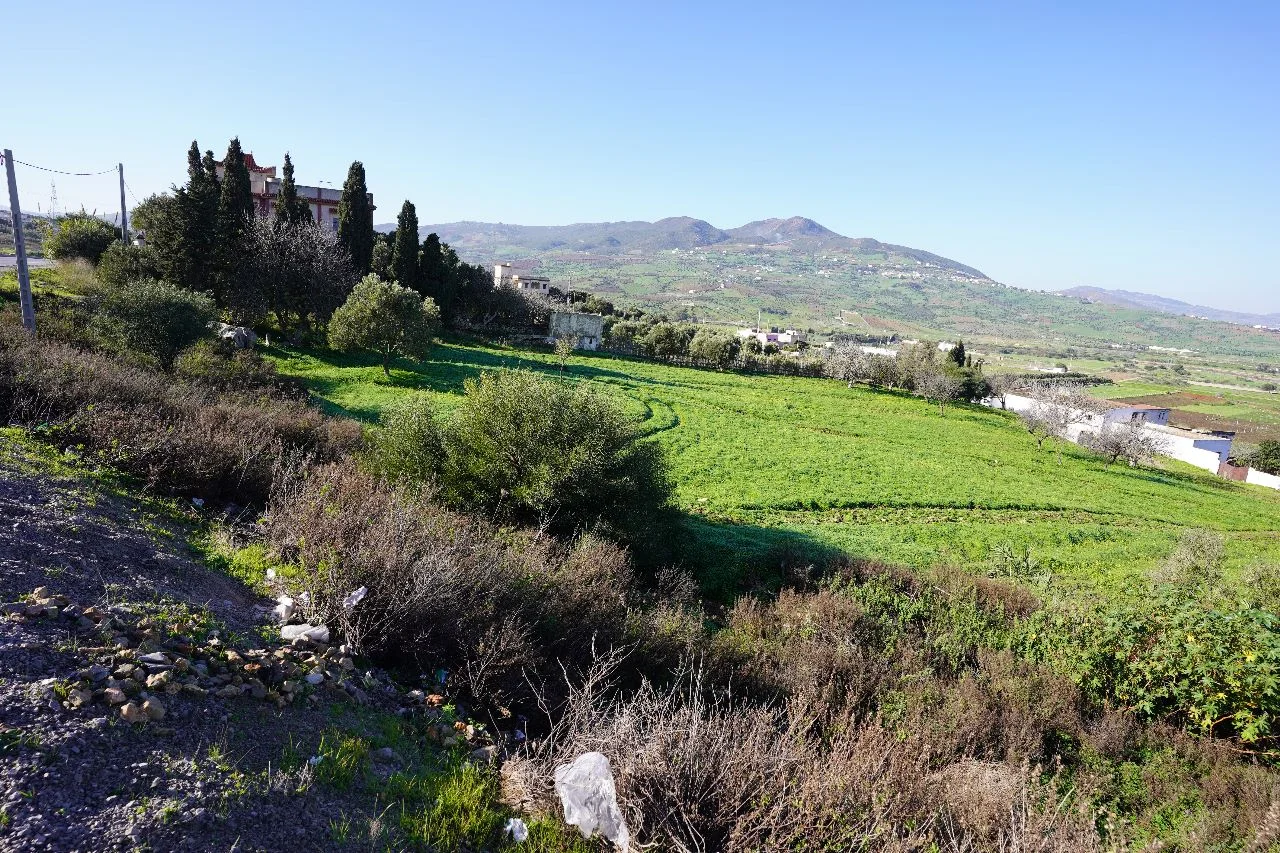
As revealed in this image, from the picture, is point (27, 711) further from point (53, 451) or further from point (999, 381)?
point (999, 381)

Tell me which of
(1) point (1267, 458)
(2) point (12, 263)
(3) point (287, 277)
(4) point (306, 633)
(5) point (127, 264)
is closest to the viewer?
(4) point (306, 633)

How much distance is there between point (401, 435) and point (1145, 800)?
1283 cm

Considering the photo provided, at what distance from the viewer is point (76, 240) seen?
34.9 meters

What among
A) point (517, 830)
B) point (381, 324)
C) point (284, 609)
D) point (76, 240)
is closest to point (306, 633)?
point (284, 609)

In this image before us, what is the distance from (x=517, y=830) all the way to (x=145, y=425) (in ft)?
30.2

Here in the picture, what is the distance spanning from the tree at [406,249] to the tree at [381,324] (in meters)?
14.0

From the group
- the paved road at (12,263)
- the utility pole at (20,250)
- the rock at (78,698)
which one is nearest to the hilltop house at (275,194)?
the paved road at (12,263)

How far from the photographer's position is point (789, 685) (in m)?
8.27

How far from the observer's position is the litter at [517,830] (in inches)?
191

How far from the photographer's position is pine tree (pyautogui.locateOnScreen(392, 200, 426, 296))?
155 ft

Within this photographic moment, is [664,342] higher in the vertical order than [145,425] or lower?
lower

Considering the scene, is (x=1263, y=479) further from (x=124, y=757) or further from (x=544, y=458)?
(x=124, y=757)

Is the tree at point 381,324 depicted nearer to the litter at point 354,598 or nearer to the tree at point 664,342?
the litter at point 354,598

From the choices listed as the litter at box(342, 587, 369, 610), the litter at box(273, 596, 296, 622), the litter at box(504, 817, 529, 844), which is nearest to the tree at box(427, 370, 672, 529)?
the litter at box(342, 587, 369, 610)
